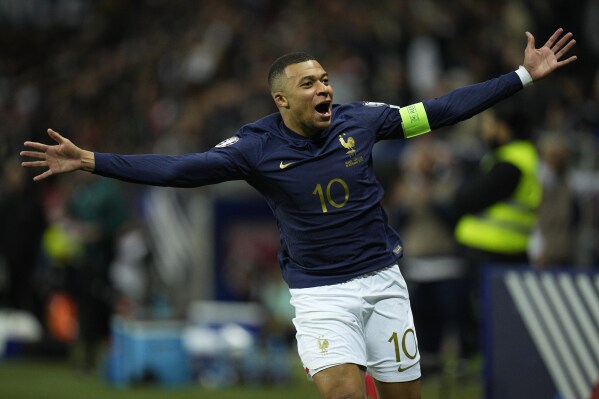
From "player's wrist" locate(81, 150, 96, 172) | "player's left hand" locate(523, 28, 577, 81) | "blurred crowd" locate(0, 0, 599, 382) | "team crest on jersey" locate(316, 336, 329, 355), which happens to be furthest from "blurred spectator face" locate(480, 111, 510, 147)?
"player's wrist" locate(81, 150, 96, 172)

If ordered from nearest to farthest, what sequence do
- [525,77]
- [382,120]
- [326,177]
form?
1. [326,177]
2. [525,77]
3. [382,120]

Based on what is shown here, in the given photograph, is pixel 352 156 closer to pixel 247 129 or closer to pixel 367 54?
pixel 247 129

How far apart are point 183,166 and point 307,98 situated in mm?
772

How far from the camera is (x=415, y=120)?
6152 mm

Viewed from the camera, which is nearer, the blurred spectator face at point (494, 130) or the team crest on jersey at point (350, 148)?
the team crest on jersey at point (350, 148)

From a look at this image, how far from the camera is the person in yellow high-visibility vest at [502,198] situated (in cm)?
856

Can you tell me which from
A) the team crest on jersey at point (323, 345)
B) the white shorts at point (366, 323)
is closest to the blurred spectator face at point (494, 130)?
the white shorts at point (366, 323)

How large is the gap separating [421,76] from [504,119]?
6.62m

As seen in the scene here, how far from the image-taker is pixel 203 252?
15289mm

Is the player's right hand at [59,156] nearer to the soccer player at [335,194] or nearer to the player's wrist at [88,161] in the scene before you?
the player's wrist at [88,161]

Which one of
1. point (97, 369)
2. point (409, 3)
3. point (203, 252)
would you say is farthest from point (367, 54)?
point (97, 369)

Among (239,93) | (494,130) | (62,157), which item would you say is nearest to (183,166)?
(62,157)

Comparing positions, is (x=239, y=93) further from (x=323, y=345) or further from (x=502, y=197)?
(x=323, y=345)

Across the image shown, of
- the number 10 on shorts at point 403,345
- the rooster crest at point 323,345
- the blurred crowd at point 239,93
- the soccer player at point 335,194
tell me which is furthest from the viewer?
the blurred crowd at point 239,93
